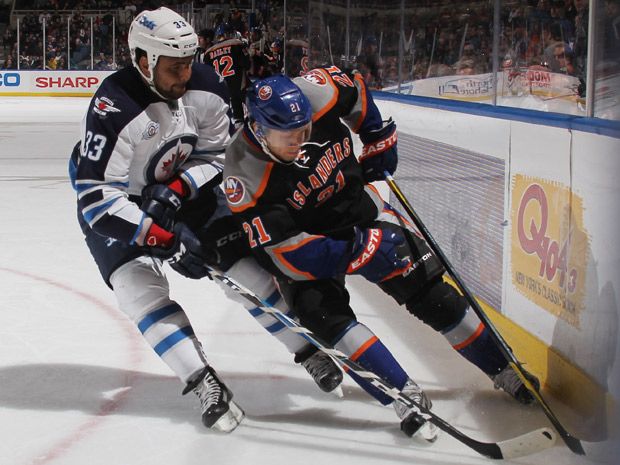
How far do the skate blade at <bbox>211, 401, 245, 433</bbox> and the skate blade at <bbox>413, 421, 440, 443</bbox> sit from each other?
1.47 ft

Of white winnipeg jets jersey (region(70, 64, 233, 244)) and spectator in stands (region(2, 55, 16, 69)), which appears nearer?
white winnipeg jets jersey (region(70, 64, 233, 244))

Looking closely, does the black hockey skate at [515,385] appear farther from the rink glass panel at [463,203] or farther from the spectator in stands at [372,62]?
the spectator in stands at [372,62]

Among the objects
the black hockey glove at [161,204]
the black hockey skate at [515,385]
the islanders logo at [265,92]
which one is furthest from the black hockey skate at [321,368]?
the islanders logo at [265,92]

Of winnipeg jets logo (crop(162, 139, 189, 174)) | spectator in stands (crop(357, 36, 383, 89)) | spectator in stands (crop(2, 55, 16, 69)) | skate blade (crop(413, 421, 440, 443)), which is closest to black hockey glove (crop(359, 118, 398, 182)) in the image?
winnipeg jets logo (crop(162, 139, 189, 174))

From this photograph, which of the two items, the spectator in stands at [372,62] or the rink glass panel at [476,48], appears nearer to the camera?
the rink glass panel at [476,48]

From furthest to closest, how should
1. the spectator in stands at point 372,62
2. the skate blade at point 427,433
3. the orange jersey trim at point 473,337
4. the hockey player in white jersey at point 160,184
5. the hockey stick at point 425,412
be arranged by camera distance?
the spectator in stands at point 372,62 → the orange jersey trim at point 473,337 → the hockey player in white jersey at point 160,184 → the skate blade at point 427,433 → the hockey stick at point 425,412

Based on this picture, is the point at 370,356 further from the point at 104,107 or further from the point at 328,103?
the point at 104,107

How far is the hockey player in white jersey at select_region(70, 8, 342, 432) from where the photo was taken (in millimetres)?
2316

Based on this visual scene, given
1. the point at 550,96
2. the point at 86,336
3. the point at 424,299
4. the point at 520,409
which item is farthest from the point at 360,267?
the point at 86,336

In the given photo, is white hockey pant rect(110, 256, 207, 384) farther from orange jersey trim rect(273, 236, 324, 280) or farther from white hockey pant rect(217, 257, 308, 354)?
orange jersey trim rect(273, 236, 324, 280)

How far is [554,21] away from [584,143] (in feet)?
1.61

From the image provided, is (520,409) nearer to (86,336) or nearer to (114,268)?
(114,268)

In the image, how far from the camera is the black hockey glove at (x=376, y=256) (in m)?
2.34

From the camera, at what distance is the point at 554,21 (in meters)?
2.62
